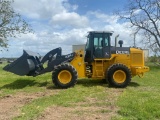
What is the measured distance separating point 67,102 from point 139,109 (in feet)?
7.69

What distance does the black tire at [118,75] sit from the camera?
1249 cm

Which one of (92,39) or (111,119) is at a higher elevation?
(92,39)

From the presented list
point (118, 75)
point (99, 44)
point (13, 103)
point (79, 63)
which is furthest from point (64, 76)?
point (13, 103)

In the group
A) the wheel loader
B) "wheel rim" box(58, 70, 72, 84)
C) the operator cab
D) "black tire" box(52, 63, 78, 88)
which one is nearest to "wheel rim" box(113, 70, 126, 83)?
the wheel loader

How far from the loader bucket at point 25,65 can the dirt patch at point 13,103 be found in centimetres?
191

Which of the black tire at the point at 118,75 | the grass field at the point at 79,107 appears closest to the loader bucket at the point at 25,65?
the grass field at the point at 79,107

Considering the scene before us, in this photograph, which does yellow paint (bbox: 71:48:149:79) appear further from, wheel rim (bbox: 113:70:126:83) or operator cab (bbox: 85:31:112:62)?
operator cab (bbox: 85:31:112:62)

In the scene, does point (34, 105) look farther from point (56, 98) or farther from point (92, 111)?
point (92, 111)

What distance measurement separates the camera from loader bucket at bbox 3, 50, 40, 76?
12.3m

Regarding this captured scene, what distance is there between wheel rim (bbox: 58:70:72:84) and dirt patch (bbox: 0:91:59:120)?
1.74m

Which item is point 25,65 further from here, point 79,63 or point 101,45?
point 101,45

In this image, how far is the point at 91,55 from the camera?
12984 mm

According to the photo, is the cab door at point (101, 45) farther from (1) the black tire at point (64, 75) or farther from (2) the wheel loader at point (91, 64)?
(1) the black tire at point (64, 75)

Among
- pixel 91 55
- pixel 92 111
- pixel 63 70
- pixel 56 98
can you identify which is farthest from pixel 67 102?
pixel 91 55
